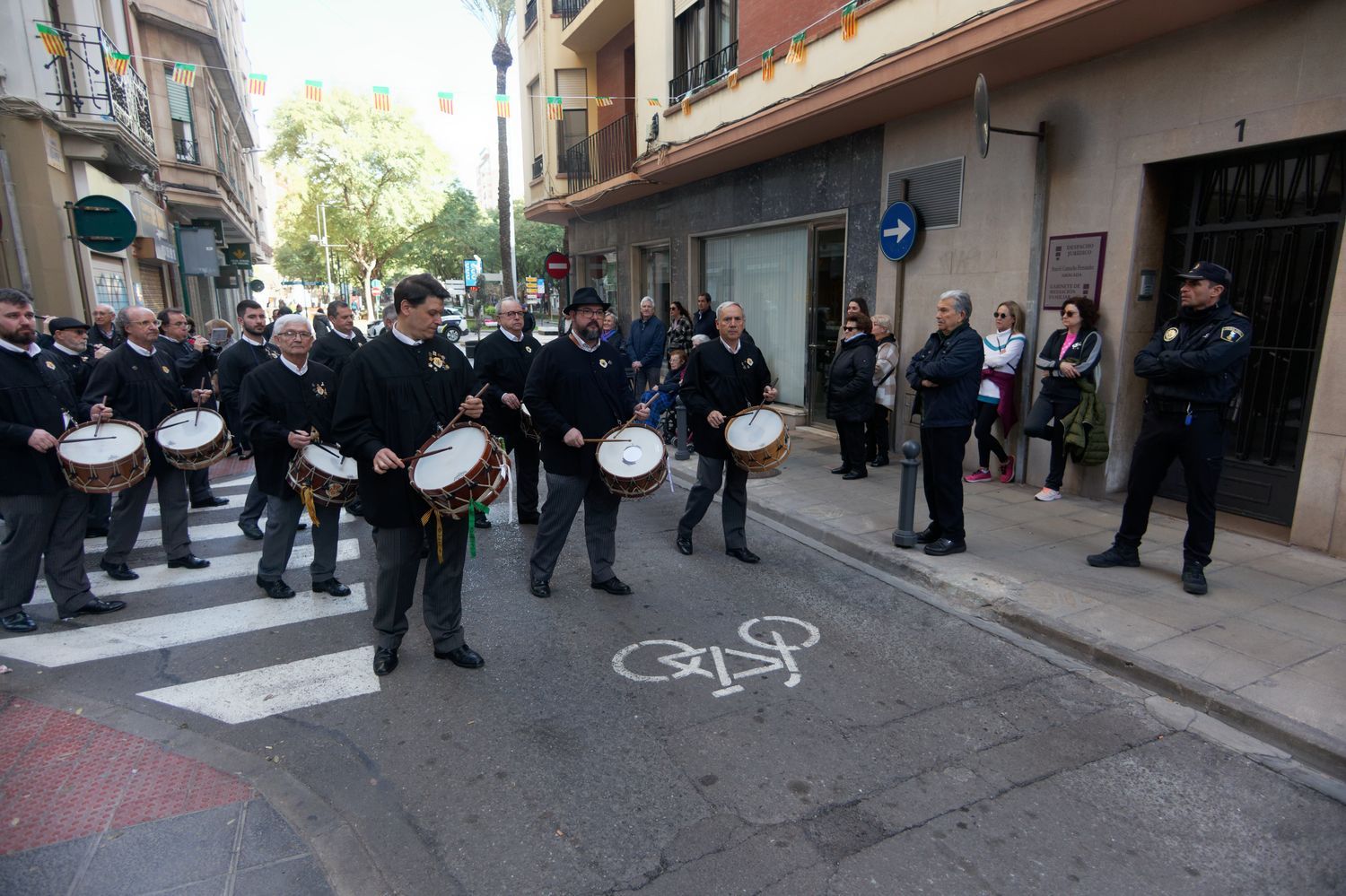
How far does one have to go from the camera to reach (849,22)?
904 cm

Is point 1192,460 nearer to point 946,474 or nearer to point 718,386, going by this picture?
point 946,474

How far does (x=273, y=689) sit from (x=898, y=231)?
332 inches

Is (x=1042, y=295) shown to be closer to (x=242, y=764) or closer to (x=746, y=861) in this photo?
(x=746, y=861)

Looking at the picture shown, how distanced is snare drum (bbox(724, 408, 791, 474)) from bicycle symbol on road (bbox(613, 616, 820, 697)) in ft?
4.45

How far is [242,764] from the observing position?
3461mm

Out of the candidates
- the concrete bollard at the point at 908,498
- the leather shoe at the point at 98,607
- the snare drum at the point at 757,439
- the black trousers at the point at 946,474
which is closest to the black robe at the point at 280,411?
the leather shoe at the point at 98,607

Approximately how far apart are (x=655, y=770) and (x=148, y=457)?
4.64 meters

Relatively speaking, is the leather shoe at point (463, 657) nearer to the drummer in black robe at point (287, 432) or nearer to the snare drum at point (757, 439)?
the drummer in black robe at point (287, 432)

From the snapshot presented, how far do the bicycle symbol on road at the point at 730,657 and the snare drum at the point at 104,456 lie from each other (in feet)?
12.2

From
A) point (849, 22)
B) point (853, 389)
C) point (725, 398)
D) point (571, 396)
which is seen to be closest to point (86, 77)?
point (849, 22)

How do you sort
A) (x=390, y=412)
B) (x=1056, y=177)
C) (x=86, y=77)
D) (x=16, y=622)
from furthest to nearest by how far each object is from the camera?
(x=86, y=77) → (x=1056, y=177) → (x=16, y=622) → (x=390, y=412)

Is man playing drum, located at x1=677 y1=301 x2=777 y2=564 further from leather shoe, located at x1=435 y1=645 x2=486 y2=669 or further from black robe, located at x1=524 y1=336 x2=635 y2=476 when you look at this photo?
leather shoe, located at x1=435 y1=645 x2=486 y2=669

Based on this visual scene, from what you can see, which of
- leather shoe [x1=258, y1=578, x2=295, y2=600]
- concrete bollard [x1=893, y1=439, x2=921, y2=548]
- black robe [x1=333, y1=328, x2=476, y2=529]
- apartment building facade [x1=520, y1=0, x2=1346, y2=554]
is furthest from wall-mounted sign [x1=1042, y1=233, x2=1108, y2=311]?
leather shoe [x1=258, y1=578, x2=295, y2=600]

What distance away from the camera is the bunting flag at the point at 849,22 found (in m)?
9.01
